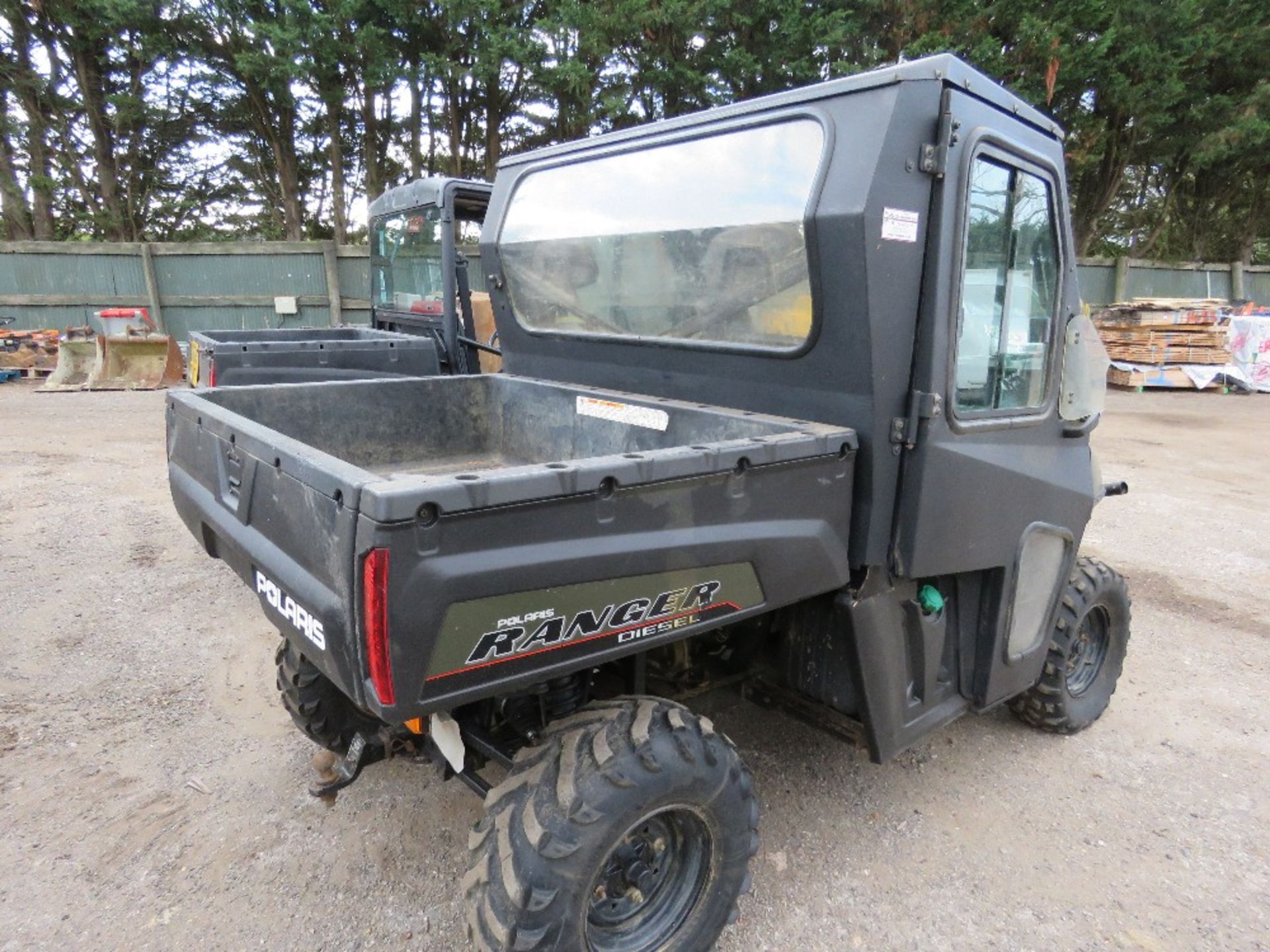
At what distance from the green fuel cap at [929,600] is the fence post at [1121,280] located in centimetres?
1721

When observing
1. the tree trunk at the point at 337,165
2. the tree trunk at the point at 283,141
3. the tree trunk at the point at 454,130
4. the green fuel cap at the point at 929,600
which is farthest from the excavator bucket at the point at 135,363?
the green fuel cap at the point at 929,600

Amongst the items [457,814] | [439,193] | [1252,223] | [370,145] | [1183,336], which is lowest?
[457,814]

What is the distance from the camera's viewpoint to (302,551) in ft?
5.58

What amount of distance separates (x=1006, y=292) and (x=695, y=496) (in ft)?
4.35

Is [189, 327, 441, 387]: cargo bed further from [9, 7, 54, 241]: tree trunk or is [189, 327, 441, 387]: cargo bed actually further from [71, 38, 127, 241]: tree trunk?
[71, 38, 127, 241]: tree trunk

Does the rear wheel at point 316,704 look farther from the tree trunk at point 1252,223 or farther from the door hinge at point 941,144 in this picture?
the tree trunk at point 1252,223

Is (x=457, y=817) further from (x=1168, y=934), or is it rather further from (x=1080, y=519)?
(x=1080, y=519)

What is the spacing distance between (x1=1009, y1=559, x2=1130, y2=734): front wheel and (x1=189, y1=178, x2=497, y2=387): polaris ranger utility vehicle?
158 inches

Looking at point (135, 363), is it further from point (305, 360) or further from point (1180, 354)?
point (1180, 354)

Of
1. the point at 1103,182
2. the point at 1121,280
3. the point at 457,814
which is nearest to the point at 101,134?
the point at 457,814

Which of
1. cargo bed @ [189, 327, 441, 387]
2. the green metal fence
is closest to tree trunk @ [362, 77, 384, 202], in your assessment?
the green metal fence

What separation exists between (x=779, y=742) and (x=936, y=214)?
2.10 m

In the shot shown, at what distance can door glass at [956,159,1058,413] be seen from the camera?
227cm

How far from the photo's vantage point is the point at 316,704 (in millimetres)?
2697
